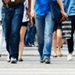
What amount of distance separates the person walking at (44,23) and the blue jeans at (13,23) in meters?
0.31

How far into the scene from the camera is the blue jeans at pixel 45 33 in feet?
36.1

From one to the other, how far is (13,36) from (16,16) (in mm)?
434

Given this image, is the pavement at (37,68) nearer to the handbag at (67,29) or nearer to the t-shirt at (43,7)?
the handbag at (67,29)

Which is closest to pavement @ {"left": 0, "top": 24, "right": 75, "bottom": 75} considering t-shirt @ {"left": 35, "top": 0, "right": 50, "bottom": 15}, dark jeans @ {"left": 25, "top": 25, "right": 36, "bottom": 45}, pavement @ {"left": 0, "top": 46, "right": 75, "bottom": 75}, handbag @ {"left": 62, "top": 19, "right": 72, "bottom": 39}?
pavement @ {"left": 0, "top": 46, "right": 75, "bottom": 75}

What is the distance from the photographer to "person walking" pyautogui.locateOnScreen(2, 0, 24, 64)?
438 inches

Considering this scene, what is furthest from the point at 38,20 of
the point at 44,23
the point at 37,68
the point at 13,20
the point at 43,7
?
the point at 37,68

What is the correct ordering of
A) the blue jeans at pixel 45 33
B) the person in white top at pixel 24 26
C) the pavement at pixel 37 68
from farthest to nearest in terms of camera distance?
the person in white top at pixel 24 26
the blue jeans at pixel 45 33
the pavement at pixel 37 68

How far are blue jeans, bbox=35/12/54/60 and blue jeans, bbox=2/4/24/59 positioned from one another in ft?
1.44

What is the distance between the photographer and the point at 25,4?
12.3 m

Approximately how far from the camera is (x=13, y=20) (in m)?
A: 11.2

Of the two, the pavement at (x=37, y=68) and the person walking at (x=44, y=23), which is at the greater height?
the person walking at (x=44, y=23)

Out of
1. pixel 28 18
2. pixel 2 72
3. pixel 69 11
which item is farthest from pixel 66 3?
pixel 2 72

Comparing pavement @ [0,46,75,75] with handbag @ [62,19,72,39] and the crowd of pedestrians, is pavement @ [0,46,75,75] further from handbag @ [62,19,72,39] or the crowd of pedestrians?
handbag @ [62,19,72,39]

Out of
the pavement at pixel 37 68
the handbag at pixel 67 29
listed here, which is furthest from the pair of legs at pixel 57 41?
the pavement at pixel 37 68
